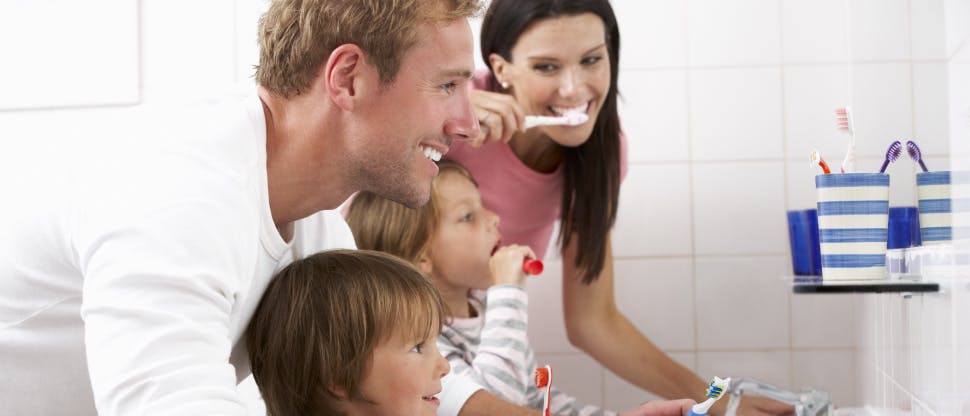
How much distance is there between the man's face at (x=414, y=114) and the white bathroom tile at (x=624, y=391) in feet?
3.72

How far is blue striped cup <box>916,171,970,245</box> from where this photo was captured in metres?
1.05

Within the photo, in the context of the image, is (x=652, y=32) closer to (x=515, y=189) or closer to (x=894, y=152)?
(x=515, y=189)

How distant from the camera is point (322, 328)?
1.23 metres

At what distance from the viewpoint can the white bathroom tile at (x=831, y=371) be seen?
7.41 feet

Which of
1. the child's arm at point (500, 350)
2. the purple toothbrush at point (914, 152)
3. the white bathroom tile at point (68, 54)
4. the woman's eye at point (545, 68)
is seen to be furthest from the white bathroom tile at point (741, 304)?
the white bathroom tile at point (68, 54)

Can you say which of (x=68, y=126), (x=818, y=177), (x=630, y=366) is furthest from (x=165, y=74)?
(x=818, y=177)

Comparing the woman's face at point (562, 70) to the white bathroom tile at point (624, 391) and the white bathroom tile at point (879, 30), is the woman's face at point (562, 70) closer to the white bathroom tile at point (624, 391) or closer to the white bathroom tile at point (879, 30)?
the white bathroom tile at point (879, 30)

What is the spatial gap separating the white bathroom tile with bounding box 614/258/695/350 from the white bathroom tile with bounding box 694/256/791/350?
27 mm

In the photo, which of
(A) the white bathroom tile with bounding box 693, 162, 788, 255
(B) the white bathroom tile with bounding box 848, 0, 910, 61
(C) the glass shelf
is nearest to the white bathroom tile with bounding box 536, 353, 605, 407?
(A) the white bathroom tile with bounding box 693, 162, 788, 255

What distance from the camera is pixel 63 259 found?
1.12 m

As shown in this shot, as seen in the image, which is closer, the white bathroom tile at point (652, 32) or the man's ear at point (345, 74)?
the man's ear at point (345, 74)

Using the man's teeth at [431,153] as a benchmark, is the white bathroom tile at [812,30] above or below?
above

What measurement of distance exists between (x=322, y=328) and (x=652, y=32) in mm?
1317

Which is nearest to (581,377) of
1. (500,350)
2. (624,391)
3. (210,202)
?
(624,391)
